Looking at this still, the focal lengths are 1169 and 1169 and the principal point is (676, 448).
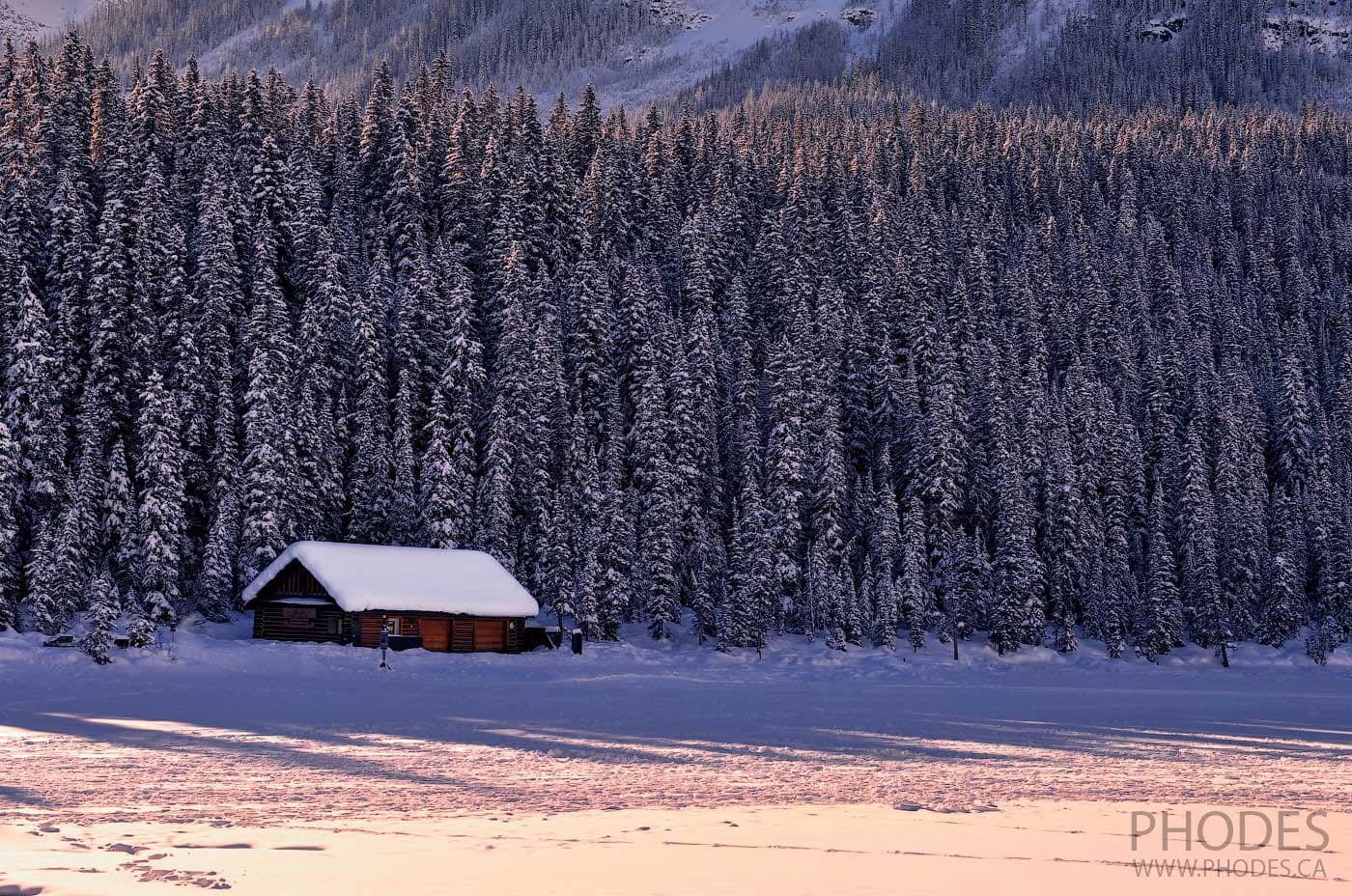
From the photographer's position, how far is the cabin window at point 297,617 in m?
50.1

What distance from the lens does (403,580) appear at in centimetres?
4994

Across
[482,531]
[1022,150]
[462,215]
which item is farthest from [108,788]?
[1022,150]

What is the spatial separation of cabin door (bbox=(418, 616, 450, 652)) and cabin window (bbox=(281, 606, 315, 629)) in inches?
182

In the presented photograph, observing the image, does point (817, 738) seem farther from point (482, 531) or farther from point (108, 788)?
point (482, 531)

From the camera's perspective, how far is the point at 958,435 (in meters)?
69.8

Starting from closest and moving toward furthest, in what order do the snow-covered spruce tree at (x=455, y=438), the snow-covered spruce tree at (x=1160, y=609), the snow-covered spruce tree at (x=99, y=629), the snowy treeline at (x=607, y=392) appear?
the snow-covered spruce tree at (x=99, y=629)
the snowy treeline at (x=607, y=392)
the snow-covered spruce tree at (x=455, y=438)
the snow-covered spruce tree at (x=1160, y=609)

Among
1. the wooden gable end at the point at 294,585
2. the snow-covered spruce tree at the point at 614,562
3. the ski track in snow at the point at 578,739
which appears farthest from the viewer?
the snow-covered spruce tree at the point at 614,562

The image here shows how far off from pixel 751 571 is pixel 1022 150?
10973cm

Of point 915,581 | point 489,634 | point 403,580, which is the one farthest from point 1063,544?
point 403,580

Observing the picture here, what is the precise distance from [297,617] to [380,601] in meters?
4.56

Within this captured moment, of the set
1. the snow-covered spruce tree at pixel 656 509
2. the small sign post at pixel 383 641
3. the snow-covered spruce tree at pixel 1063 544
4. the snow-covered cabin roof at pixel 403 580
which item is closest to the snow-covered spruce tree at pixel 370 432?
the snow-covered cabin roof at pixel 403 580

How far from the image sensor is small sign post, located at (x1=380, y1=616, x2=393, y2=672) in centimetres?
4488

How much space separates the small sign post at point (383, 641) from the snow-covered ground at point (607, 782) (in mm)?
3813

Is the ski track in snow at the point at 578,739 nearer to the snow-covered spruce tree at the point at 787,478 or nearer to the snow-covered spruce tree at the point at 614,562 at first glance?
the snow-covered spruce tree at the point at 614,562
